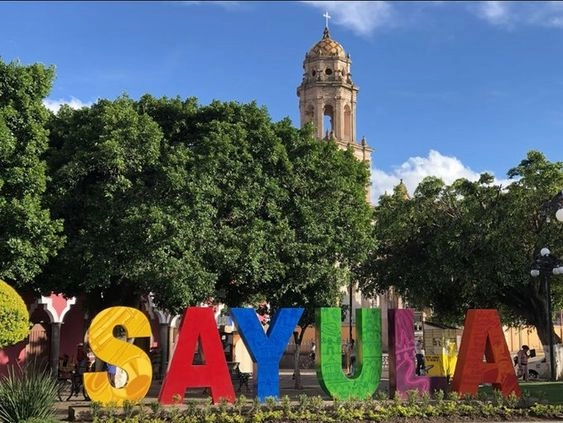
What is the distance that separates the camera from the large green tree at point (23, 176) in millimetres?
15898

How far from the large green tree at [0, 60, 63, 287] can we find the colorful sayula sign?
3.54 m

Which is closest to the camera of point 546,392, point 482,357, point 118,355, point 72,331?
point 118,355

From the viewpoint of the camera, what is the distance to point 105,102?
19438 millimetres

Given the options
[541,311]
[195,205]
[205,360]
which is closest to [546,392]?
[541,311]

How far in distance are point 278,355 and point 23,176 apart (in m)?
7.53

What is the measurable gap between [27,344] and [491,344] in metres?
18.7

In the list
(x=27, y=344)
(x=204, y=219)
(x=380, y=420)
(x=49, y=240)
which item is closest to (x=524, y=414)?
(x=380, y=420)

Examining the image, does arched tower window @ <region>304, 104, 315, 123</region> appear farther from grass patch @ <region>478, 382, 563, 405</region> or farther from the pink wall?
grass patch @ <region>478, 382, 563, 405</region>

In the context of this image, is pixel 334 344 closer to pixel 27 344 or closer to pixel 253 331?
pixel 253 331

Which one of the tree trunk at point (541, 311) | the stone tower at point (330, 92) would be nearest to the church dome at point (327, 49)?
the stone tower at point (330, 92)

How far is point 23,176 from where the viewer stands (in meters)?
16.3

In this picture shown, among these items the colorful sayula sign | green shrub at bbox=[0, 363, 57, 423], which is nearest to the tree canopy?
the colorful sayula sign

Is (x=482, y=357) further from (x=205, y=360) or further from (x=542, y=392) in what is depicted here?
(x=205, y=360)

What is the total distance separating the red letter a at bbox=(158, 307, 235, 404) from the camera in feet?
47.4
